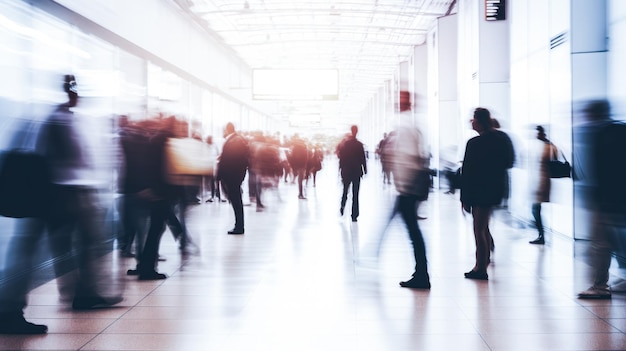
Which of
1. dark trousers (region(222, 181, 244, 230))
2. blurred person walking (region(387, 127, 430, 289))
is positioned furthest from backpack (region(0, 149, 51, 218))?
dark trousers (region(222, 181, 244, 230))

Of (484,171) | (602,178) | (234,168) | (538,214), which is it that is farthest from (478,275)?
(234,168)

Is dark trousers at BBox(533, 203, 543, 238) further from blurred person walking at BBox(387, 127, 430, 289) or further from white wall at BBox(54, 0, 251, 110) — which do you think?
white wall at BBox(54, 0, 251, 110)

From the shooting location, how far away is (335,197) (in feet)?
49.4

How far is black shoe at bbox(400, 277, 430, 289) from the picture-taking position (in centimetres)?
518

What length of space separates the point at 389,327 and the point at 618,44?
4.90 meters

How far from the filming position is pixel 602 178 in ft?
14.8

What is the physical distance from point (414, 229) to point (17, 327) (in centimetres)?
325

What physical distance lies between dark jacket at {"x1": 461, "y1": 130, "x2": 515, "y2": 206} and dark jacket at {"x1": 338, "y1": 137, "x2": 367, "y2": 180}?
4188 millimetres

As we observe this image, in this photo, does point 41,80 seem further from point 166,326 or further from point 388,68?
point 388,68

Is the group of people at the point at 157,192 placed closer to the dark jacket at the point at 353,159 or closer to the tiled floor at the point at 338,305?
the tiled floor at the point at 338,305

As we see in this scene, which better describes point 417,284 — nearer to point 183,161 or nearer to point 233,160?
point 183,161

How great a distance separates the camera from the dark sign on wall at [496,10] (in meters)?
11.1

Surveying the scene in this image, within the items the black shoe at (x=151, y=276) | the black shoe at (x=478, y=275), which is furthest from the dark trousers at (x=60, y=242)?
the black shoe at (x=478, y=275)

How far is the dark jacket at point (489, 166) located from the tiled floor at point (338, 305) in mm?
814
